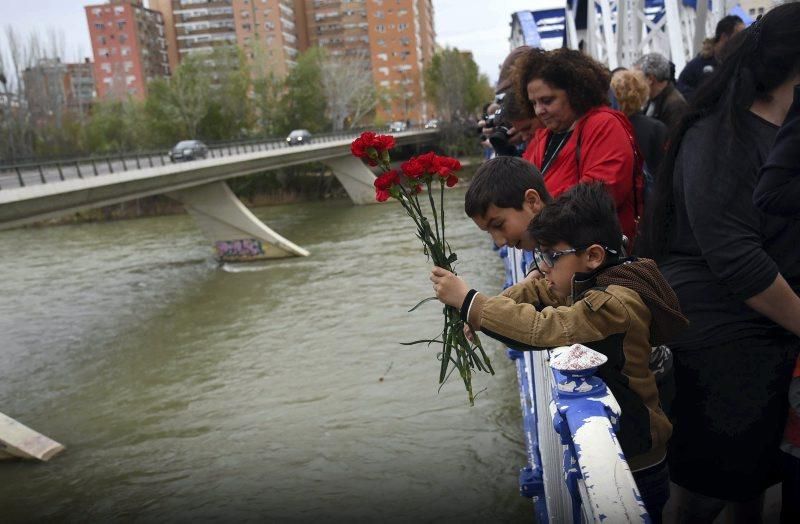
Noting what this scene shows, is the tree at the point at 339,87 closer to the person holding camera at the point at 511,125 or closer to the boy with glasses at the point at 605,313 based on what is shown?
the person holding camera at the point at 511,125

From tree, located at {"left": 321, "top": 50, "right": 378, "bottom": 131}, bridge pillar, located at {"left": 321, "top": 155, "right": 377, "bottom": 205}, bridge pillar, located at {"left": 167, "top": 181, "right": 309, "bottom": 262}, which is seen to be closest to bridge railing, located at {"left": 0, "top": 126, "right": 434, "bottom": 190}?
bridge pillar, located at {"left": 167, "top": 181, "right": 309, "bottom": 262}

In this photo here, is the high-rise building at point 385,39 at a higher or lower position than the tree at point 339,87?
higher

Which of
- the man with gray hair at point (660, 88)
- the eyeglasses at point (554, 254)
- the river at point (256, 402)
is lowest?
the river at point (256, 402)

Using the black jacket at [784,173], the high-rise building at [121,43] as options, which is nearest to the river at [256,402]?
the black jacket at [784,173]

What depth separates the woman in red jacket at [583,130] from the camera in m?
2.70

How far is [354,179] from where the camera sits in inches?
1387

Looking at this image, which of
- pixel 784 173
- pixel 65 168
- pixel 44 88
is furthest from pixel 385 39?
pixel 784 173

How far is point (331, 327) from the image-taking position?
38.9ft

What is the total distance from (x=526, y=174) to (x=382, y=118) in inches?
3019

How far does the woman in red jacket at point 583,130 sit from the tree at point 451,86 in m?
52.7

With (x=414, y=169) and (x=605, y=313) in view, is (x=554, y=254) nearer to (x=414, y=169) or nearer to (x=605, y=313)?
(x=605, y=313)

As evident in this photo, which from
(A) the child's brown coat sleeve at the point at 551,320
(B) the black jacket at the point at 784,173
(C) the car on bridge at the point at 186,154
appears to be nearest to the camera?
(B) the black jacket at the point at 784,173

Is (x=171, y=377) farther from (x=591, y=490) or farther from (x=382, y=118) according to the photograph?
(x=382, y=118)

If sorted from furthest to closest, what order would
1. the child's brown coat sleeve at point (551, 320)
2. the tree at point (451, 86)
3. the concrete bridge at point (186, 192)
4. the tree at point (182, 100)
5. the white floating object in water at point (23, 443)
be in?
1. the tree at point (451, 86)
2. the tree at point (182, 100)
3. the concrete bridge at point (186, 192)
4. the white floating object in water at point (23, 443)
5. the child's brown coat sleeve at point (551, 320)
